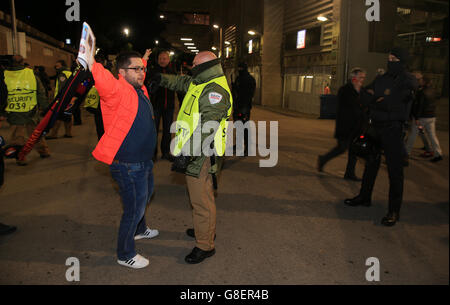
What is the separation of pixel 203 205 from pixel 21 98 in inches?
208

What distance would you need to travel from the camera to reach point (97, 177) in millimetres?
6438

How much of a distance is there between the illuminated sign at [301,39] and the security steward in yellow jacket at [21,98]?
15.5 m

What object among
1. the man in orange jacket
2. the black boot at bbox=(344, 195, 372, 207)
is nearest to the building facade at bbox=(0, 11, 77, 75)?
the man in orange jacket

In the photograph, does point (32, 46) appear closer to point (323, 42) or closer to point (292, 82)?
point (292, 82)

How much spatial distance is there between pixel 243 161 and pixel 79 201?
3.76 meters

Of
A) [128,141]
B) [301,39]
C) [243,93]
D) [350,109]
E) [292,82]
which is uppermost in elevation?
[301,39]

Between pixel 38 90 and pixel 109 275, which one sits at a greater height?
pixel 38 90

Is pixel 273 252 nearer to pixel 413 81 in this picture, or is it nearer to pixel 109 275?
pixel 109 275

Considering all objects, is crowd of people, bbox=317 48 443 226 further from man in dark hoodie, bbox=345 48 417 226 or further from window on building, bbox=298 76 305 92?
window on building, bbox=298 76 305 92

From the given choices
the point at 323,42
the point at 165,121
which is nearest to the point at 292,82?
the point at 323,42

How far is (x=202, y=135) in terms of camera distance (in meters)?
3.23

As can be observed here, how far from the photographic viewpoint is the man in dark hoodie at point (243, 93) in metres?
8.66
